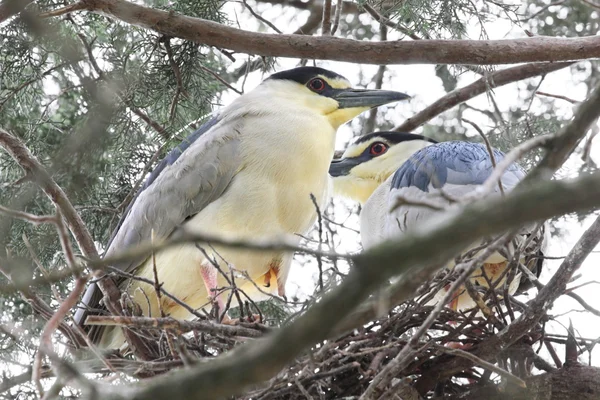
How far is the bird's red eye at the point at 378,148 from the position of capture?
4.18 metres

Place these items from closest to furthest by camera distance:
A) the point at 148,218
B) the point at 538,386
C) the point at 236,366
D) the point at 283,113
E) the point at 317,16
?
the point at 236,366 → the point at 538,386 → the point at 148,218 → the point at 283,113 → the point at 317,16

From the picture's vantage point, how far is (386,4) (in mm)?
3578

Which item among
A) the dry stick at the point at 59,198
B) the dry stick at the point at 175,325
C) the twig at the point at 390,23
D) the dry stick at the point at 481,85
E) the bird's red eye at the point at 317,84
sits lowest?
the dry stick at the point at 175,325

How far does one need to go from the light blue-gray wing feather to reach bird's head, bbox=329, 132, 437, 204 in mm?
582

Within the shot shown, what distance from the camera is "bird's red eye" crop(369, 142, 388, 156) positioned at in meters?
4.18

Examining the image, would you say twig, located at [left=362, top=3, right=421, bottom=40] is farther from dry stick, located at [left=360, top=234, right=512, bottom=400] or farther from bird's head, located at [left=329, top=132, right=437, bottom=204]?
dry stick, located at [left=360, top=234, right=512, bottom=400]

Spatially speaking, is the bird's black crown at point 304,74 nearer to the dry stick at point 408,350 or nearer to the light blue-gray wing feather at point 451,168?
the light blue-gray wing feather at point 451,168

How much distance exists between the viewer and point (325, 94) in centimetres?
364

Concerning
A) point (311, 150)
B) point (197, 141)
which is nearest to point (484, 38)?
point (311, 150)

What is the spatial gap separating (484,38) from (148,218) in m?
1.47

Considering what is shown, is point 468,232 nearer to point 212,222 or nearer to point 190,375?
point 190,375

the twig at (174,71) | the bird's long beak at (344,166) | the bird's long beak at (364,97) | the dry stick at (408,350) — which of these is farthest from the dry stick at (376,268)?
the bird's long beak at (344,166)

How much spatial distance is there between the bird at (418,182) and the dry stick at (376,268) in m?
1.58

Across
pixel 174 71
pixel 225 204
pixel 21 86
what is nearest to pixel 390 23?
pixel 174 71
